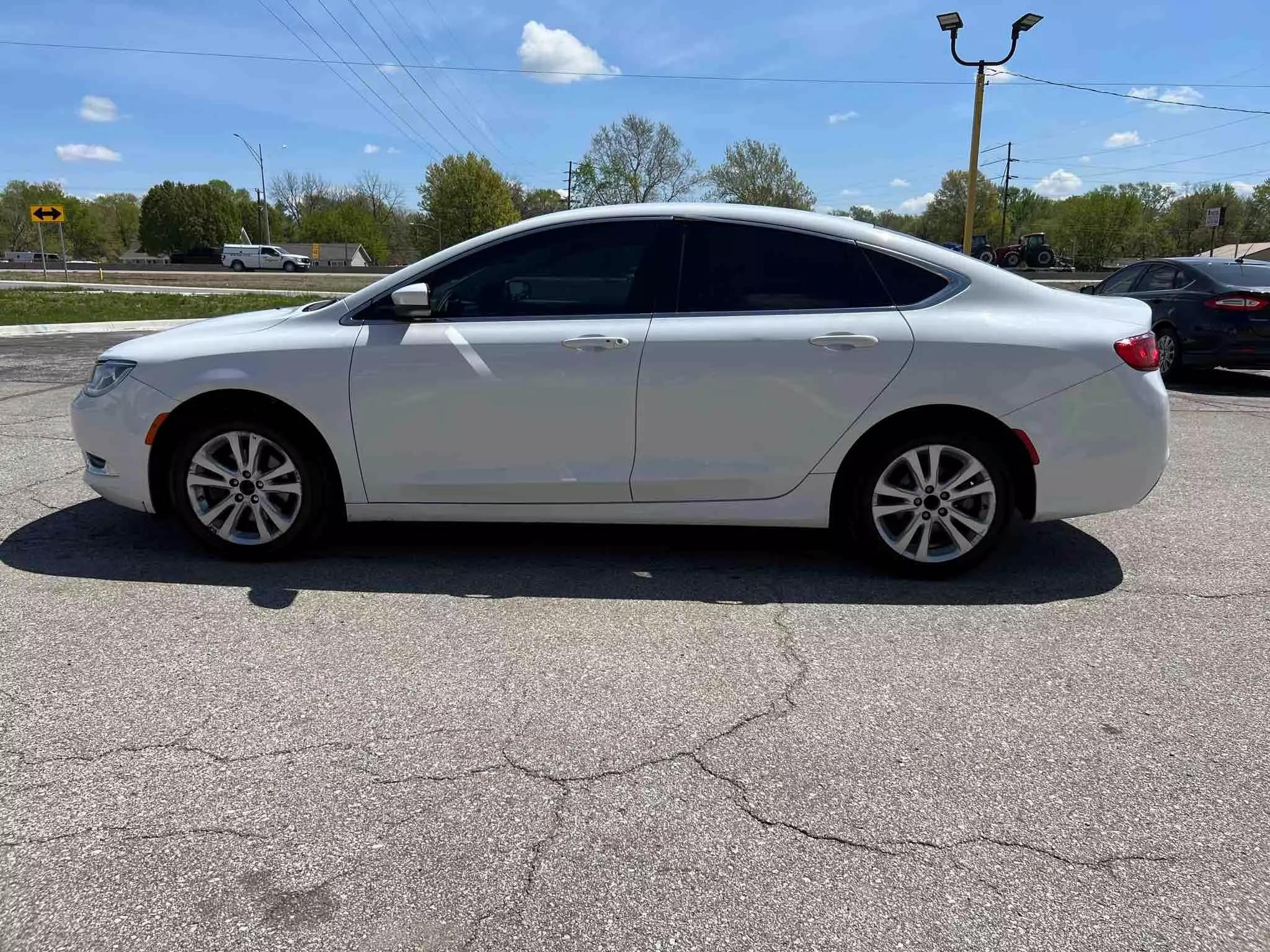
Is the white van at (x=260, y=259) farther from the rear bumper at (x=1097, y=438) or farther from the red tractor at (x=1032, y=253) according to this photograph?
the rear bumper at (x=1097, y=438)

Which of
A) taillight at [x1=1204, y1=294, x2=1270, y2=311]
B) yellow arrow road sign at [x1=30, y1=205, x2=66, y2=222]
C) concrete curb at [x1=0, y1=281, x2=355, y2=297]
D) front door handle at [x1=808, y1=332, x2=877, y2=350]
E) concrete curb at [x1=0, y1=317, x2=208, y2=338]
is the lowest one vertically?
concrete curb at [x1=0, y1=317, x2=208, y2=338]

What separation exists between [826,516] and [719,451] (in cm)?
58

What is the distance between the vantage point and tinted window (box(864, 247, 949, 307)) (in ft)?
13.5

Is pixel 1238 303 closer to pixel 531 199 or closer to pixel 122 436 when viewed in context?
pixel 122 436

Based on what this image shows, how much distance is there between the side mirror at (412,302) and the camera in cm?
411

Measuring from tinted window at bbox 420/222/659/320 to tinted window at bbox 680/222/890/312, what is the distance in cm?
22

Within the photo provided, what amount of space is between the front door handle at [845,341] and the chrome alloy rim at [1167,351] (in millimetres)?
8154

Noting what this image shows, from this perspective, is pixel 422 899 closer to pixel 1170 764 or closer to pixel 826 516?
pixel 1170 764

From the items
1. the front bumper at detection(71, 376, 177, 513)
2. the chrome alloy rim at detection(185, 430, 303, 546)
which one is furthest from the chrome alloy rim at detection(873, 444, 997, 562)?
the front bumper at detection(71, 376, 177, 513)

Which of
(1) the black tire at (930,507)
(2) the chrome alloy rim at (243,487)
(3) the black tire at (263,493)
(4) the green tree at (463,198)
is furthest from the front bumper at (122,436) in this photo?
(4) the green tree at (463,198)

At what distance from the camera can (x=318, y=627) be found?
3.69m

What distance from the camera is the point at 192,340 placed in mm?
4426

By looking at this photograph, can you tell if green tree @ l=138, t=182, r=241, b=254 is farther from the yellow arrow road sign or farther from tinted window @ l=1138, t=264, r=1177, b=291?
tinted window @ l=1138, t=264, r=1177, b=291

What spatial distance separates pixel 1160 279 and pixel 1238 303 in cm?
131
